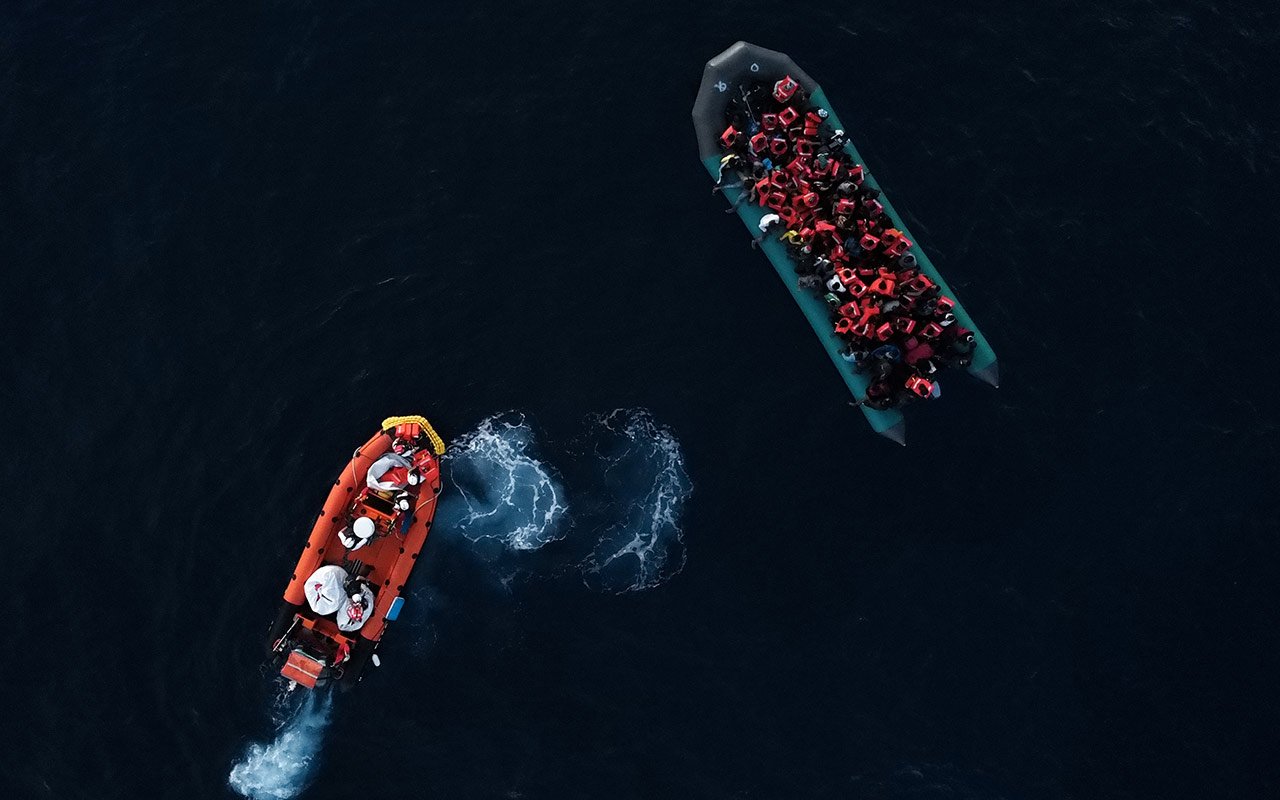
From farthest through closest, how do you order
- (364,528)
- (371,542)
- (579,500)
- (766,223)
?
(766,223)
(579,500)
(371,542)
(364,528)

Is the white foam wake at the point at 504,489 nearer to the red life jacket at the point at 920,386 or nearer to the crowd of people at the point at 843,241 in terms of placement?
the crowd of people at the point at 843,241

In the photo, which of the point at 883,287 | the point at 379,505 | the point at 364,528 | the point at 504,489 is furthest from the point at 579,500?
the point at 883,287

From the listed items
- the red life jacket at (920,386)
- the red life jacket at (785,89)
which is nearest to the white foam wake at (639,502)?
the red life jacket at (920,386)

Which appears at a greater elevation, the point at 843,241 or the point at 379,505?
the point at 843,241

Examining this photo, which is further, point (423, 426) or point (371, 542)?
point (423, 426)

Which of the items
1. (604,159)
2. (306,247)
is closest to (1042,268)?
(604,159)

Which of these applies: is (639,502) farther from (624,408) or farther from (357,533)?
(357,533)

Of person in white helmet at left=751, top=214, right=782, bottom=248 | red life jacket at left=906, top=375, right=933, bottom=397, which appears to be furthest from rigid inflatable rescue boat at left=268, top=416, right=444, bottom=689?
red life jacket at left=906, top=375, right=933, bottom=397
